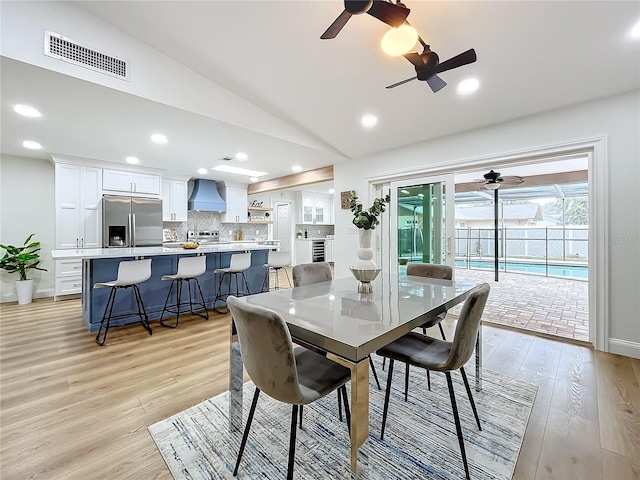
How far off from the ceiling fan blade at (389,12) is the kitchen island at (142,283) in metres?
3.33

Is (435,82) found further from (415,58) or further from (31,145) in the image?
(31,145)

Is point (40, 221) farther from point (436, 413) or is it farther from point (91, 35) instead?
point (436, 413)

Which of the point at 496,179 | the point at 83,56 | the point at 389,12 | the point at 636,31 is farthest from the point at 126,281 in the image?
the point at 496,179

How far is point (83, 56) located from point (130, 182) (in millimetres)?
3483

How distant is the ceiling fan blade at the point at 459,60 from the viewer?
1836 mm

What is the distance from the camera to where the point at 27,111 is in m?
3.02

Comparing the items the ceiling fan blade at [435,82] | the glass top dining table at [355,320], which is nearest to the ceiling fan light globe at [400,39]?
the ceiling fan blade at [435,82]

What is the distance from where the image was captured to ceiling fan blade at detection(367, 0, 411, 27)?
4.73 feet

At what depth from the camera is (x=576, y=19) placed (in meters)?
2.03

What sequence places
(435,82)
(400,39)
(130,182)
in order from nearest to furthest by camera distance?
(400,39), (435,82), (130,182)

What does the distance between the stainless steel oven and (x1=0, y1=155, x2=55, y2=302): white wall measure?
242 inches

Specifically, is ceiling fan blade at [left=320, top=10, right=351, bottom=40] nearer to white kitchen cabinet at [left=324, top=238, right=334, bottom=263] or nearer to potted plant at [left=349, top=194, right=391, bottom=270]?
potted plant at [left=349, top=194, right=391, bottom=270]

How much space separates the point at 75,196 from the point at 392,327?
19.5 feet

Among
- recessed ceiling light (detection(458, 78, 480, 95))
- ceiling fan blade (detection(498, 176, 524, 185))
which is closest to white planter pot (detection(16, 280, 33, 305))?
recessed ceiling light (detection(458, 78, 480, 95))
